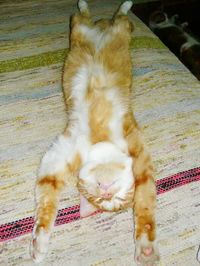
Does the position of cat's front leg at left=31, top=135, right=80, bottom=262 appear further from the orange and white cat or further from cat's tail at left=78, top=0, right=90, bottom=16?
cat's tail at left=78, top=0, right=90, bottom=16

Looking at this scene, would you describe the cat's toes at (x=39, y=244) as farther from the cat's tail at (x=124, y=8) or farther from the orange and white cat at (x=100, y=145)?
the cat's tail at (x=124, y=8)

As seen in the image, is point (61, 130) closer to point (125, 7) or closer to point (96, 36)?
point (96, 36)

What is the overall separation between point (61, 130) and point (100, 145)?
0.19 metres

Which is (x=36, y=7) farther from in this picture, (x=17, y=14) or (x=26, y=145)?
(x=26, y=145)

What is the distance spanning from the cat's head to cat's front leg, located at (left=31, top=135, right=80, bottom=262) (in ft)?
0.28

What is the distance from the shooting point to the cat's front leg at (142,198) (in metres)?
1.25

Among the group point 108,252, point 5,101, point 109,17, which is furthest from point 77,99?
point 108,252

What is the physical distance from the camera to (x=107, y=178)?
1.56 metres

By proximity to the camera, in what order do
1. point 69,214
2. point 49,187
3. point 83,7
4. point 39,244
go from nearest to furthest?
point 39,244, point 69,214, point 49,187, point 83,7

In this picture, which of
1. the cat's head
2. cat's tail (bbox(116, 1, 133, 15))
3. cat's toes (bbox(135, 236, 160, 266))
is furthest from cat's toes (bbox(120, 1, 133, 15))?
cat's toes (bbox(135, 236, 160, 266))

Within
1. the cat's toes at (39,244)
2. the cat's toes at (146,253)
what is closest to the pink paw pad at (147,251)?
the cat's toes at (146,253)

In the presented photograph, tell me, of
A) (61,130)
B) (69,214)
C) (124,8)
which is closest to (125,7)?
(124,8)

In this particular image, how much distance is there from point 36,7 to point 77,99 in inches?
30.0

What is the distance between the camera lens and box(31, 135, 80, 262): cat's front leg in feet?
4.12
